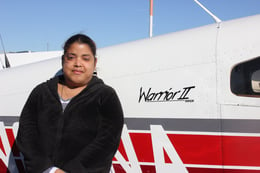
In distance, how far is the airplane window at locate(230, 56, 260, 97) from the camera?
6.89 feet

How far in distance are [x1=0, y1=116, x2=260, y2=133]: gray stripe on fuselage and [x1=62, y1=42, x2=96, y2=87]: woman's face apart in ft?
1.76

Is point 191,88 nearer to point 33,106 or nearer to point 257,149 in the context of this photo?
point 257,149

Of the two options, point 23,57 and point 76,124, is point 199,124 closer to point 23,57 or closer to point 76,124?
point 76,124

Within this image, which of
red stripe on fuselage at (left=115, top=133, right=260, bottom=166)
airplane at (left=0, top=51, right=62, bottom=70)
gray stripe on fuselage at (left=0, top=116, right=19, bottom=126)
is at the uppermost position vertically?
airplane at (left=0, top=51, right=62, bottom=70)

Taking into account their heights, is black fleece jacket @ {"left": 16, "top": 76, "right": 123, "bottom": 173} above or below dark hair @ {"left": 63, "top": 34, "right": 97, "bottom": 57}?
below

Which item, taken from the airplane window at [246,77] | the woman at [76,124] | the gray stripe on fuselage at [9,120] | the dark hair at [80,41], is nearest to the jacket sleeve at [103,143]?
the woman at [76,124]

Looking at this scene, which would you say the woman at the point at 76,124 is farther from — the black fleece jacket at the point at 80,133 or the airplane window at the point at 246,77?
the airplane window at the point at 246,77

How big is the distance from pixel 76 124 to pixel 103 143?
200mm

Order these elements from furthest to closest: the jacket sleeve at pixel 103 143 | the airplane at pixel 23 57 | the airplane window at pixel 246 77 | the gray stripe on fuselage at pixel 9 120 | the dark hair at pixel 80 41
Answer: the airplane at pixel 23 57 < the gray stripe on fuselage at pixel 9 120 < the airplane window at pixel 246 77 < the dark hair at pixel 80 41 < the jacket sleeve at pixel 103 143

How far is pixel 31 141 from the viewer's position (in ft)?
6.59

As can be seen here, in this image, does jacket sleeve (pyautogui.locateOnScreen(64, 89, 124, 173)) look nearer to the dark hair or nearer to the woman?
the woman

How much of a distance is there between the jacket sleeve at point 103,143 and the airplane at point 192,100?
39 cm

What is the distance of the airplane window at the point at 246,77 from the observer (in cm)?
210

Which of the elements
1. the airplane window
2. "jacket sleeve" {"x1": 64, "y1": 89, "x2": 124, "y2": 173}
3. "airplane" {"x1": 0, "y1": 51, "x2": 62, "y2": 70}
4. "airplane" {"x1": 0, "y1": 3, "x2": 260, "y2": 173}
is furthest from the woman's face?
"airplane" {"x1": 0, "y1": 51, "x2": 62, "y2": 70}
